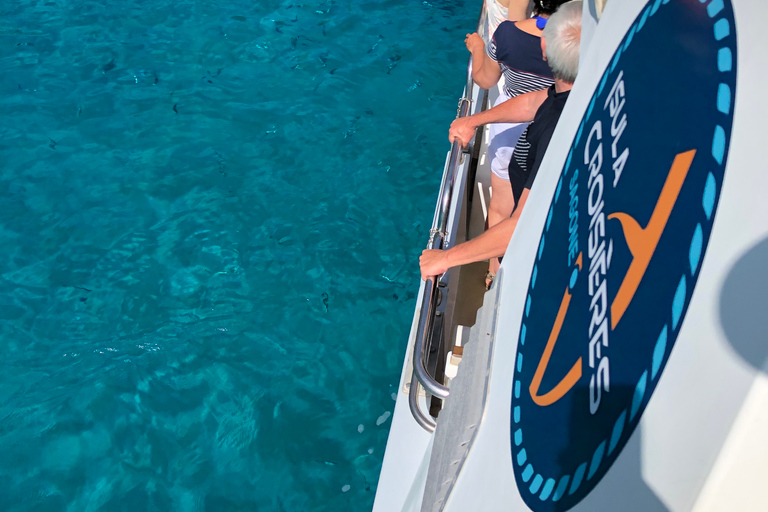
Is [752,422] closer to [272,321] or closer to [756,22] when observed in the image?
[756,22]

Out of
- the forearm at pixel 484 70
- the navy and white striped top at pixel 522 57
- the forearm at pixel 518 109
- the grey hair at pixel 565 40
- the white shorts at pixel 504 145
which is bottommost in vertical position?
the white shorts at pixel 504 145

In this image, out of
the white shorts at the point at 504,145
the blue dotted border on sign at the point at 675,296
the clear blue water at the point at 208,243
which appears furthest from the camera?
the clear blue water at the point at 208,243

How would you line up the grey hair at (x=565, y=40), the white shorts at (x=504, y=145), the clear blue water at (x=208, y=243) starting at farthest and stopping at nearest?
the clear blue water at (x=208, y=243) → the white shorts at (x=504, y=145) → the grey hair at (x=565, y=40)

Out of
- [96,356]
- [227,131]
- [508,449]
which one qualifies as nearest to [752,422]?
[508,449]

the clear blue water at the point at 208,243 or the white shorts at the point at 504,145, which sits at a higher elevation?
the white shorts at the point at 504,145

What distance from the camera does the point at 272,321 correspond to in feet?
12.2

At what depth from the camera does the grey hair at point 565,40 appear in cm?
175

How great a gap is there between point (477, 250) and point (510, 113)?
0.73 meters

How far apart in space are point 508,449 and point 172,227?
3656 millimetres

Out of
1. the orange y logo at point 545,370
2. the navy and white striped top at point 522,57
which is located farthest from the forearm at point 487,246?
the navy and white striped top at point 522,57

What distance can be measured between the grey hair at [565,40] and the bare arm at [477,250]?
0.39 metres

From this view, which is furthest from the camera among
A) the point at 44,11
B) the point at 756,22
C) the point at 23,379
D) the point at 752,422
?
the point at 44,11

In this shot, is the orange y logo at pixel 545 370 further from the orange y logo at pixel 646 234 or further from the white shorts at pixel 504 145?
the white shorts at pixel 504 145

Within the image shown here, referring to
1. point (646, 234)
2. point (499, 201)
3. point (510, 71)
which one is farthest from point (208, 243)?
point (646, 234)
